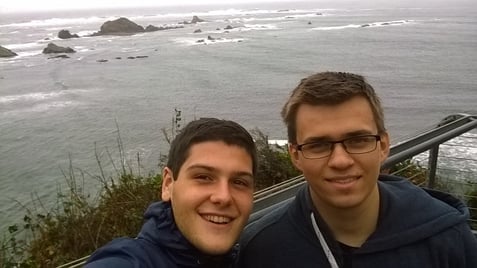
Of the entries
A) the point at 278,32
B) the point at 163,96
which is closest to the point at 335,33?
the point at 278,32

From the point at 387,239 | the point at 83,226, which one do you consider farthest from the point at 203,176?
the point at 83,226

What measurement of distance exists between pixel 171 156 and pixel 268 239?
1.47 ft

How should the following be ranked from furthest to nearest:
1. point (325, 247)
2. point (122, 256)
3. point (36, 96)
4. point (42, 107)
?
point (36, 96) → point (42, 107) → point (325, 247) → point (122, 256)

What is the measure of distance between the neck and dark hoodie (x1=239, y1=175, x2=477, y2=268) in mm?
26

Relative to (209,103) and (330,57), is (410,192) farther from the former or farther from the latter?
(330,57)

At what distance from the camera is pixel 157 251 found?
167cm

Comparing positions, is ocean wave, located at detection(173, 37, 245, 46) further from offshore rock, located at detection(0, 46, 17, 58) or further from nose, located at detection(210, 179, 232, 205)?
nose, located at detection(210, 179, 232, 205)

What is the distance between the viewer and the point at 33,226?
5.81 meters

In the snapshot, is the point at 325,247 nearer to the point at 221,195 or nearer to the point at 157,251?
the point at 221,195

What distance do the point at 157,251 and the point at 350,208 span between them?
63cm

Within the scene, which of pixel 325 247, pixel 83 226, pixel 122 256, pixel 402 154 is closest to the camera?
pixel 122 256

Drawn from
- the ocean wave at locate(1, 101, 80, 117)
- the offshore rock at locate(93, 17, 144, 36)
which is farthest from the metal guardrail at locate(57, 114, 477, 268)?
the offshore rock at locate(93, 17, 144, 36)

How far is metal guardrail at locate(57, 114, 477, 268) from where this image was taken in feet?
7.03

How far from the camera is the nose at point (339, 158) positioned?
173 cm
